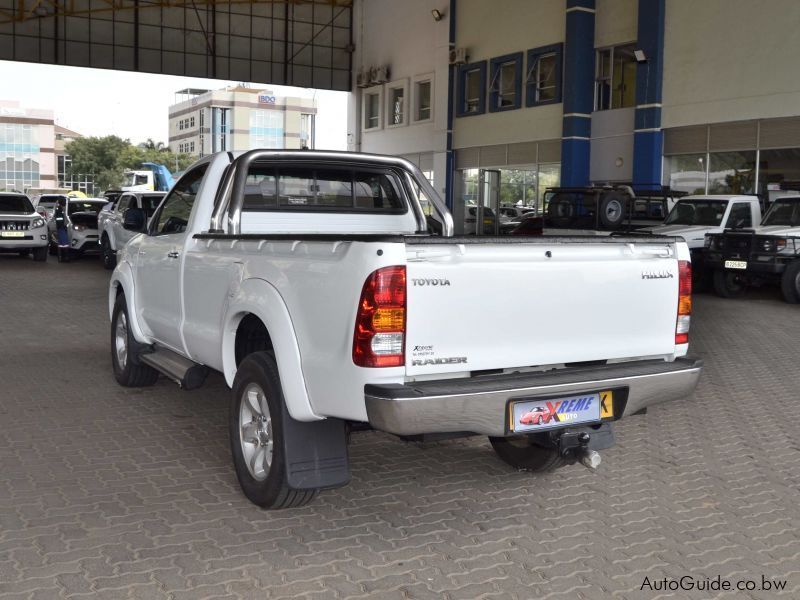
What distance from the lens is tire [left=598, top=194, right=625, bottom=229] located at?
19156mm

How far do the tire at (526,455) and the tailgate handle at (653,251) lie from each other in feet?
4.14

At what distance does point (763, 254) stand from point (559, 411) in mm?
12841

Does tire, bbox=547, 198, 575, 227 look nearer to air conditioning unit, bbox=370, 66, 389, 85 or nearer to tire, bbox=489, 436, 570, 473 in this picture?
tire, bbox=489, 436, 570, 473

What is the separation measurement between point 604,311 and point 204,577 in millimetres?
2227

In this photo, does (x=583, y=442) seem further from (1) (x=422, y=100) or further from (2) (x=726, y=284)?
(1) (x=422, y=100)

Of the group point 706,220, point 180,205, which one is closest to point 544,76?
point 706,220

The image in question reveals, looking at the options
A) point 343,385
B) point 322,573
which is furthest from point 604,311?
point 322,573

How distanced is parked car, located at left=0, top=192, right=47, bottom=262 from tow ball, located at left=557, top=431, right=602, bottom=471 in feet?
64.3

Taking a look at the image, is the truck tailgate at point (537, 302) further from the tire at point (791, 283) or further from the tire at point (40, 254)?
the tire at point (40, 254)

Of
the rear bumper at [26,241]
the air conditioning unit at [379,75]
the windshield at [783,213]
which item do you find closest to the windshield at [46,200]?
the rear bumper at [26,241]

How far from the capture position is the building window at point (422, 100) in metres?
34.8

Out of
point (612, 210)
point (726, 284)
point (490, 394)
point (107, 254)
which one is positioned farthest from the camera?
point (107, 254)

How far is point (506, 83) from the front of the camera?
3053cm

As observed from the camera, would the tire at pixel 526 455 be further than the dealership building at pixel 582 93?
No
